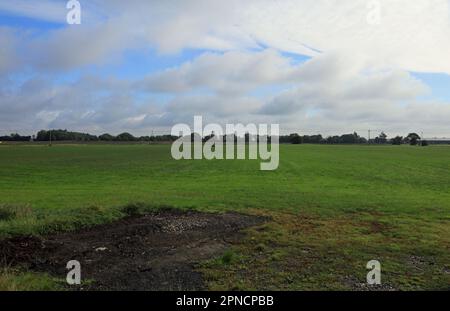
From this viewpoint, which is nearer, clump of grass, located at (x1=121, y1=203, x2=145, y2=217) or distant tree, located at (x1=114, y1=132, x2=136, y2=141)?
clump of grass, located at (x1=121, y1=203, x2=145, y2=217)

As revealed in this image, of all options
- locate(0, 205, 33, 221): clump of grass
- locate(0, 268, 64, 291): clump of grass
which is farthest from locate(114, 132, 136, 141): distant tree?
locate(0, 268, 64, 291): clump of grass

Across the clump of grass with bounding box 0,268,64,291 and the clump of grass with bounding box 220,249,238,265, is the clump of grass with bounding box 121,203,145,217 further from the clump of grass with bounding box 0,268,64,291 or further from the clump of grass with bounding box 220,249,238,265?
the clump of grass with bounding box 0,268,64,291

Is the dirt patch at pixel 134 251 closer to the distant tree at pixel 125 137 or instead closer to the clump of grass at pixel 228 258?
the clump of grass at pixel 228 258

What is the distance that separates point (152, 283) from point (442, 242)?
28.2 ft

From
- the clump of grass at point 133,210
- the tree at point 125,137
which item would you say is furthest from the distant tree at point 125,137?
the clump of grass at point 133,210

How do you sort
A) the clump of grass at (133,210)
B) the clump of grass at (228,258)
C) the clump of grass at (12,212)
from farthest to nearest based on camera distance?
1. the clump of grass at (133,210)
2. the clump of grass at (12,212)
3. the clump of grass at (228,258)

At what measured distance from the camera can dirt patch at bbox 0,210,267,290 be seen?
8531 mm

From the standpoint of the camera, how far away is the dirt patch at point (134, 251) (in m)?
8.53

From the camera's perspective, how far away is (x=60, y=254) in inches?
397

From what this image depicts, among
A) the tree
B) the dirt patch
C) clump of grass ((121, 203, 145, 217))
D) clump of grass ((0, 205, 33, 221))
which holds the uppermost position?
the tree

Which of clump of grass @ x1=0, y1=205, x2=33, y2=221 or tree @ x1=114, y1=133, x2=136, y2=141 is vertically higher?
tree @ x1=114, y1=133, x2=136, y2=141

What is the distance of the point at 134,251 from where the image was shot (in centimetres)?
Answer: 1059
